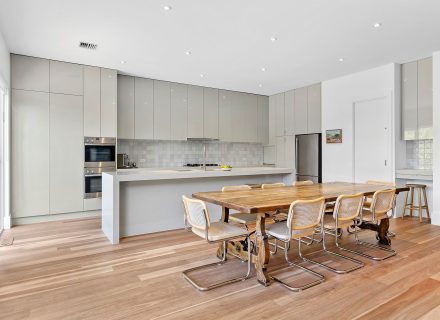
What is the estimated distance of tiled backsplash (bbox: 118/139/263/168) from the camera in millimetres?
6145

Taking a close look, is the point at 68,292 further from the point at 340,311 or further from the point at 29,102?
the point at 29,102

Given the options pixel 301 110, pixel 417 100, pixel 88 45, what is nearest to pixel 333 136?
pixel 301 110

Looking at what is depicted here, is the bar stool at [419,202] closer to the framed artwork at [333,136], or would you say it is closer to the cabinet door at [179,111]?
the framed artwork at [333,136]

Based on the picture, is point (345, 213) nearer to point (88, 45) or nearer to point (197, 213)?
point (197, 213)

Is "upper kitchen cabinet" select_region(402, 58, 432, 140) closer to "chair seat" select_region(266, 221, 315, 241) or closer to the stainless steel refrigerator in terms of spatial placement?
the stainless steel refrigerator

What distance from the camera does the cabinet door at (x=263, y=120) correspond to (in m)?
7.58

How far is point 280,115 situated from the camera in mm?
7340

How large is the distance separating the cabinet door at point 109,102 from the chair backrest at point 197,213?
129 inches

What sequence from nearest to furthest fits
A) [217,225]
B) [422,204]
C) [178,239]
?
[217,225] < [178,239] < [422,204]

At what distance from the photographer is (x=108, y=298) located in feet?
7.11

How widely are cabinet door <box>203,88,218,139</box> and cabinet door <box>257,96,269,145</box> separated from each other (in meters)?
1.35

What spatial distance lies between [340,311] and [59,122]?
481cm

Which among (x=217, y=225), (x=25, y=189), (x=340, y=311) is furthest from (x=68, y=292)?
(x=25, y=189)

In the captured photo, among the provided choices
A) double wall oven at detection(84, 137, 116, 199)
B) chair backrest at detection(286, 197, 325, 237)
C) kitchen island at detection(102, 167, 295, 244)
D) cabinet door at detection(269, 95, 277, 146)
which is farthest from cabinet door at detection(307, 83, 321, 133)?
double wall oven at detection(84, 137, 116, 199)
